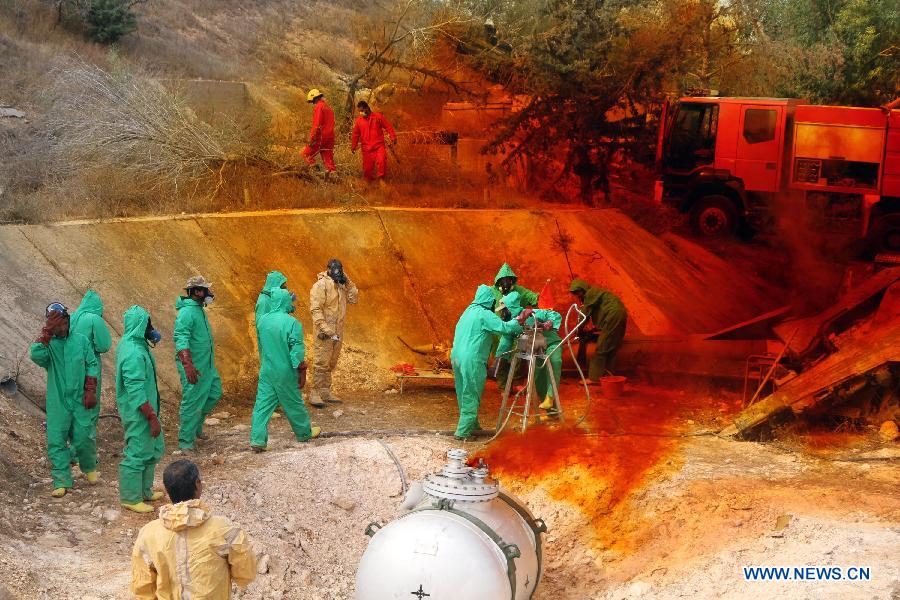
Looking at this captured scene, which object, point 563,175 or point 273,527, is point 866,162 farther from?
point 273,527

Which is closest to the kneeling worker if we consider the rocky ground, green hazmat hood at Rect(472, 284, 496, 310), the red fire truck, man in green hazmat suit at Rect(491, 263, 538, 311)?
the rocky ground

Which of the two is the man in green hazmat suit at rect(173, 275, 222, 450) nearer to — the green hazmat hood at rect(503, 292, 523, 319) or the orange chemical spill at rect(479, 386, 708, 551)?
the orange chemical spill at rect(479, 386, 708, 551)

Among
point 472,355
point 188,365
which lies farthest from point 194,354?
point 472,355

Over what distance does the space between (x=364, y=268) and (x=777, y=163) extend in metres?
6.86

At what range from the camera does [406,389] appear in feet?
40.5

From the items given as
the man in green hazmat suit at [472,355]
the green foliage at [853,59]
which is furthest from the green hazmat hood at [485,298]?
the green foliage at [853,59]

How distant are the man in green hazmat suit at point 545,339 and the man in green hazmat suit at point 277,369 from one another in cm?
216

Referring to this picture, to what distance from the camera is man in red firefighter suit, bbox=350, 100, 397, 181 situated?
1541 centimetres

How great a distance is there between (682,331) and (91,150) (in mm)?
9243

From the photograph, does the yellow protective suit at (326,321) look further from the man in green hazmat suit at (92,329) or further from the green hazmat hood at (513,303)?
the man in green hazmat suit at (92,329)

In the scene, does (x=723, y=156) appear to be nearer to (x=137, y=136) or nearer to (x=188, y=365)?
(x=137, y=136)

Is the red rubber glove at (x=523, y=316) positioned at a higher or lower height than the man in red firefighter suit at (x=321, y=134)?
lower

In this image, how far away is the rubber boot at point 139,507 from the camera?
8.23 m

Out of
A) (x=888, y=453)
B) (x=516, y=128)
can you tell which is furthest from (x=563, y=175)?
(x=888, y=453)
